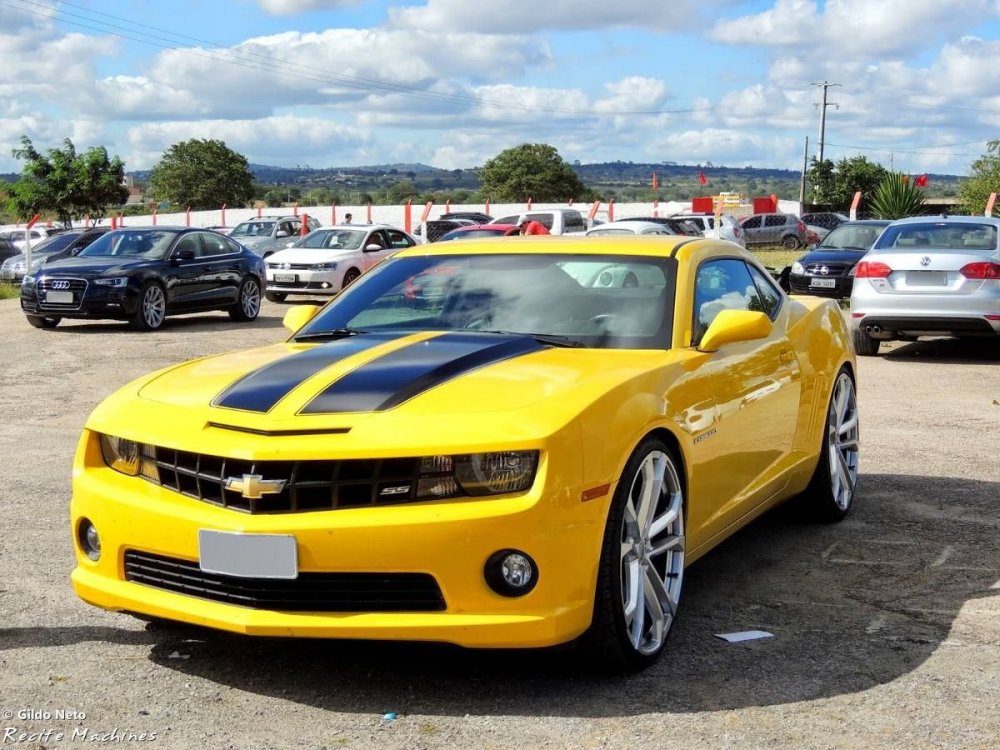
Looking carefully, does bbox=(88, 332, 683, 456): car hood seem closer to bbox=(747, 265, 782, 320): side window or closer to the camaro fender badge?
the camaro fender badge

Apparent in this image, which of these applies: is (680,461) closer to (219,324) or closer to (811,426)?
(811,426)

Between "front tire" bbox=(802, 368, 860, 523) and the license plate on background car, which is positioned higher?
"front tire" bbox=(802, 368, 860, 523)

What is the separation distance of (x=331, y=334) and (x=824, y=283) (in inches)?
645

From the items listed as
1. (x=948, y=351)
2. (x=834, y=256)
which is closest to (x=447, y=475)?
(x=948, y=351)

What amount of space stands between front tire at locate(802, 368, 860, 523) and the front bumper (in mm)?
2771

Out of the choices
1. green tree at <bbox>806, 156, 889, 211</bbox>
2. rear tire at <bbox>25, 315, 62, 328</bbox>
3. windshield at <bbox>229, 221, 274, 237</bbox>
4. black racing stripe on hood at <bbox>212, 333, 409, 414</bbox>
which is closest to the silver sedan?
black racing stripe on hood at <bbox>212, 333, 409, 414</bbox>

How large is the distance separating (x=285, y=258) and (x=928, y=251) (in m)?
13.3

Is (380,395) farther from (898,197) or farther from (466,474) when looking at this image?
(898,197)

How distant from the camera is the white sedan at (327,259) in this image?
23906 mm

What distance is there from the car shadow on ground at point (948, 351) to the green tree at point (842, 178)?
61071mm

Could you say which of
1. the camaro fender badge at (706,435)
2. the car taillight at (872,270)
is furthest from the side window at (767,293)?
the car taillight at (872,270)

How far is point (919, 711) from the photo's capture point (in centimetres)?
400

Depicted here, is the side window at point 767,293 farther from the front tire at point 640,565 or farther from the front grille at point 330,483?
the front grille at point 330,483

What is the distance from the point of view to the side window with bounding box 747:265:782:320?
6.27 meters
